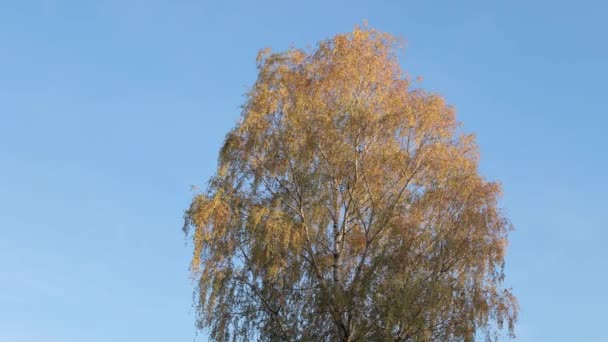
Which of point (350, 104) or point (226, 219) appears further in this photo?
point (350, 104)

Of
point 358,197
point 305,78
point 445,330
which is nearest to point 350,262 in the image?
point 358,197

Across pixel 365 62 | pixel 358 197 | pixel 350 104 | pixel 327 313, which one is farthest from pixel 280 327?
pixel 365 62

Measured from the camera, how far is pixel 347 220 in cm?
2834

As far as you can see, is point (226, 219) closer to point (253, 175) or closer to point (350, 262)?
point (253, 175)

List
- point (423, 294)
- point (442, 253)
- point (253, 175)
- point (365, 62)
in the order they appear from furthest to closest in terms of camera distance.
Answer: point (365, 62), point (253, 175), point (442, 253), point (423, 294)

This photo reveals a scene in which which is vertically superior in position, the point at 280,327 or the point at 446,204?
the point at 446,204

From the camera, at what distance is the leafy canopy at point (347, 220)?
25766 mm

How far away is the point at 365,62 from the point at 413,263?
861 centimetres

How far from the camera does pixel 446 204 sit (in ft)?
92.6

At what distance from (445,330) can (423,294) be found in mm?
1647

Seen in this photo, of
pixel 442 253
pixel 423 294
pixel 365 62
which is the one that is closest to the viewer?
pixel 423 294

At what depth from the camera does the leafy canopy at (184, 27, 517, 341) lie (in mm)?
25766

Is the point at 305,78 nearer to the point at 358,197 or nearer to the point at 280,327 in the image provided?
the point at 358,197

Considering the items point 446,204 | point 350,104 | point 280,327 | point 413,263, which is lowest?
point 280,327
